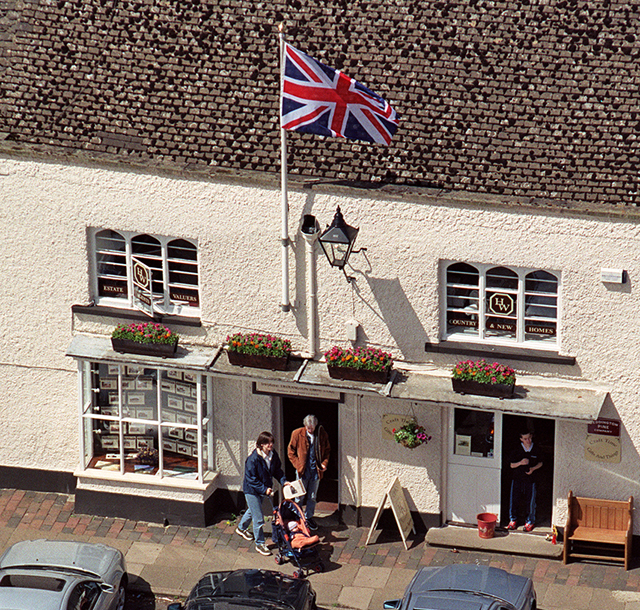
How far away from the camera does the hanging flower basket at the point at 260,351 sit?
20.0 metres

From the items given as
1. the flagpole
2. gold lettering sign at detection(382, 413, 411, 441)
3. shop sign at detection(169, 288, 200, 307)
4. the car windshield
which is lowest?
the car windshield

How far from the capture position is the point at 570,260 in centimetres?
1881

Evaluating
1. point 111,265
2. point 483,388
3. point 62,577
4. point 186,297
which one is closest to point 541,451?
point 483,388

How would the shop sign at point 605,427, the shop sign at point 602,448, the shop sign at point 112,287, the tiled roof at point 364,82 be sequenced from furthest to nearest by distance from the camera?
the shop sign at point 112,287 < the shop sign at point 602,448 < the shop sign at point 605,427 < the tiled roof at point 364,82

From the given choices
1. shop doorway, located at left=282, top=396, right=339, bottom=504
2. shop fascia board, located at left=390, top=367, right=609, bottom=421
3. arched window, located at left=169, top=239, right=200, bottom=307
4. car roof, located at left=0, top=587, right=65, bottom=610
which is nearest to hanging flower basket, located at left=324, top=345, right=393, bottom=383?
shop fascia board, located at left=390, top=367, right=609, bottom=421

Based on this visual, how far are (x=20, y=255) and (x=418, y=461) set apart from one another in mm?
7232

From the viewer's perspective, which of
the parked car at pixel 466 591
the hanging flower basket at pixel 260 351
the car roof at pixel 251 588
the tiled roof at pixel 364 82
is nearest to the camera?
the parked car at pixel 466 591

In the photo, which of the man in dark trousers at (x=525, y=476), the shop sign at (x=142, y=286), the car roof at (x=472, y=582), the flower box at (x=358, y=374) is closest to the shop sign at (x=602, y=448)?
the man in dark trousers at (x=525, y=476)

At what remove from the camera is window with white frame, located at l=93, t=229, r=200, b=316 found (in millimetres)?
20547

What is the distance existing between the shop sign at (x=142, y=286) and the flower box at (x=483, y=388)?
5.05 metres

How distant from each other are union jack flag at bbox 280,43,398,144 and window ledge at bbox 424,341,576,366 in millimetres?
3381

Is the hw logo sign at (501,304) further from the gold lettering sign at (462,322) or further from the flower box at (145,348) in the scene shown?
the flower box at (145,348)

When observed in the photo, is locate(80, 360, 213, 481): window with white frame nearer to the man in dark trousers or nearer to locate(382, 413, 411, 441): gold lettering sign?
locate(382, 413, 411, 441): gold lettering sign

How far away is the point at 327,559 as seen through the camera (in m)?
20.4
